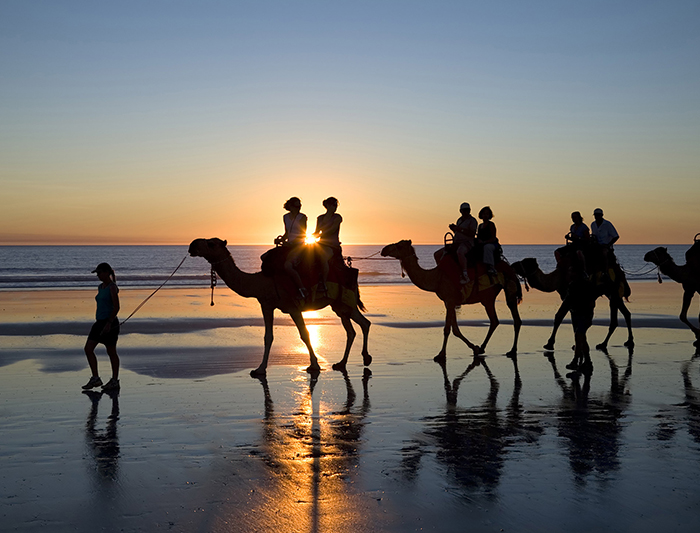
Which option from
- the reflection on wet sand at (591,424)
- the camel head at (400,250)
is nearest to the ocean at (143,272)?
the camel head at (400,250)

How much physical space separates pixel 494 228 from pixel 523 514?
387 inches

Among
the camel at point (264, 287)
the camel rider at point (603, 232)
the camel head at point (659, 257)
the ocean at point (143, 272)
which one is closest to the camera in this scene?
the camel at point (264, 287)

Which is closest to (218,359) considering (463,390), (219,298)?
(463,390)

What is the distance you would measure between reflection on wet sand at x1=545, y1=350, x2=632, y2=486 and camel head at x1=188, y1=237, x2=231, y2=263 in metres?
6.03

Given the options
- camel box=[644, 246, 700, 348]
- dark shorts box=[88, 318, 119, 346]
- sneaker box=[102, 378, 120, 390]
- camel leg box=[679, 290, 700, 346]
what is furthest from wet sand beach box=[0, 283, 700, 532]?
camel box=[644, 246, 700, 348]

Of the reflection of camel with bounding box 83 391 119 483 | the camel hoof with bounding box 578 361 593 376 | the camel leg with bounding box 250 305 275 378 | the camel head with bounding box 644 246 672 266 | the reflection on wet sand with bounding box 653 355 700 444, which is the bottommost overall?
the reflection on wet sand with bounding box 653 355 700 444

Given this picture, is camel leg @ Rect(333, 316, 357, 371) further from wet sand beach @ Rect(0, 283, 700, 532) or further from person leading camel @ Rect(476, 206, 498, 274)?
person leading camel @ Rect(476, 206, 498, 274)

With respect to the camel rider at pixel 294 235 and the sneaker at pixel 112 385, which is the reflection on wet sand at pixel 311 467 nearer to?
the sneaker at pixel 112 385

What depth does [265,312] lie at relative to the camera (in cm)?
1262

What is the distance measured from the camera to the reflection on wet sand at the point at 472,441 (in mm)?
6445

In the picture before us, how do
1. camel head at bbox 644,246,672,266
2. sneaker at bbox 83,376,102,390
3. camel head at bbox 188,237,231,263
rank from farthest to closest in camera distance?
camel head at bbox 644,246,672,266, camel head at bbox 188,237,231,263, sneaker at bbox 83,376,102,390

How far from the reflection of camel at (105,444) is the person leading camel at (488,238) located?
7.92 m

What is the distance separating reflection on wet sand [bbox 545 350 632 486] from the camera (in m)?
6.78

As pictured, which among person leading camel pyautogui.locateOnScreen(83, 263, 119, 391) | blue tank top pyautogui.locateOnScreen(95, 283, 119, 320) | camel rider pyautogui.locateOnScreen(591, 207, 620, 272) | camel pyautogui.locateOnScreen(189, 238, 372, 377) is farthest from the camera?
camel rider pyautogui.locateOnScreen(591, 207, 620, 272)
